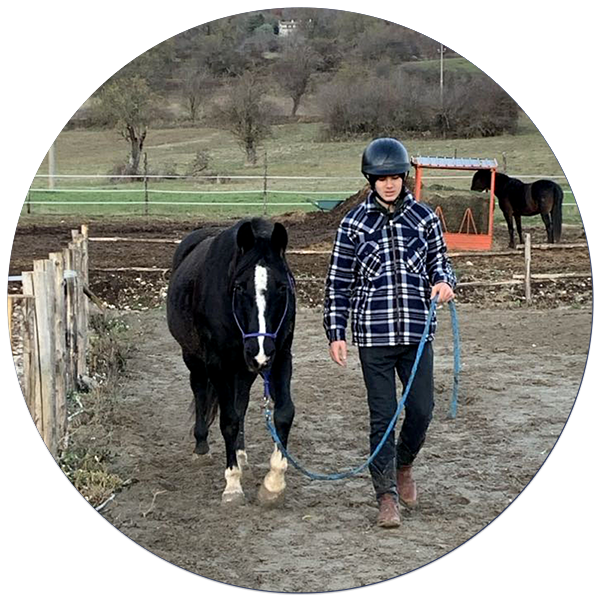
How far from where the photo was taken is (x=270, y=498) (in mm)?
4762

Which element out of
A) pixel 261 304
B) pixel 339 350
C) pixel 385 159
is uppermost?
pixel 385 159

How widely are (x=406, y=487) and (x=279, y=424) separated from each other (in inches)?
29.9

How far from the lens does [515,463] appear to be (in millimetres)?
5480

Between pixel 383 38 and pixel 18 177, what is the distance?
17.2 ft

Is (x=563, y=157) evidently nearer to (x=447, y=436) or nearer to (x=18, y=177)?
(x=447, y=436)

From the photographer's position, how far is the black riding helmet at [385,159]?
4227 millimetres

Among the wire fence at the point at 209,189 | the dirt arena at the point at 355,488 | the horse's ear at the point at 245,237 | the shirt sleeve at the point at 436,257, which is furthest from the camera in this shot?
the wire fence at the point at 209,189

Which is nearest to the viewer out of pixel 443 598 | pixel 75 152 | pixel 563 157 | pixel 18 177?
pixel 443 598

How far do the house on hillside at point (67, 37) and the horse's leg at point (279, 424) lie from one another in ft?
7.58

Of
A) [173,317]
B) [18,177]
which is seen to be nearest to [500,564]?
[173,317]

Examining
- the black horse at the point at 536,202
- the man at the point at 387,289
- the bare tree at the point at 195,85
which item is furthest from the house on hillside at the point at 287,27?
the black horse at the point at 536,202

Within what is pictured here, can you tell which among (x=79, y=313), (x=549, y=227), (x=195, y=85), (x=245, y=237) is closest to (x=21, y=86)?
(x=195, y=85)

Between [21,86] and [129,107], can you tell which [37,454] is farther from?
[129,107]

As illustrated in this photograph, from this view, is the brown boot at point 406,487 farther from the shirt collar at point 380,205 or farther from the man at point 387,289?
the shirt collar at point 380,205
